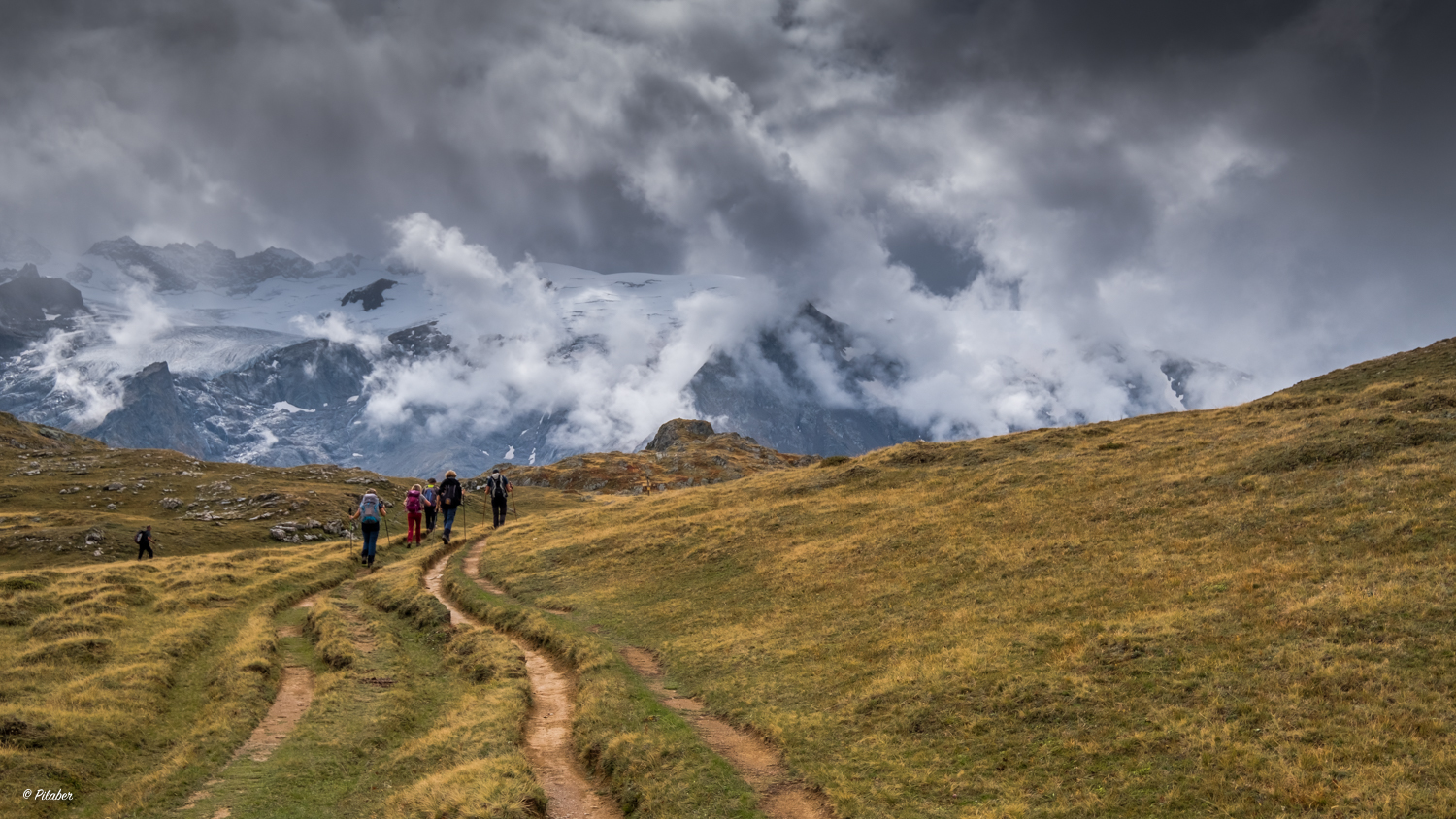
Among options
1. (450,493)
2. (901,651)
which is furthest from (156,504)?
(901,651)

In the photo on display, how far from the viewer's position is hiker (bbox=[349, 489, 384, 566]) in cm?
4497

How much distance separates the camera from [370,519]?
45156 mm

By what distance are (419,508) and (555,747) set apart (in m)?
40.1

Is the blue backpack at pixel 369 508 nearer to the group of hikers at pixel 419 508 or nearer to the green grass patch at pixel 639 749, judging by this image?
the group of hikers at pixel 419 508

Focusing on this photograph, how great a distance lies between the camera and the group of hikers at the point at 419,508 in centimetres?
4553

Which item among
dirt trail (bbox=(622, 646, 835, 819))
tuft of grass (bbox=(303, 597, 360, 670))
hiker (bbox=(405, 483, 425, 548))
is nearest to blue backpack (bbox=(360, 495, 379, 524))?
hiker (bbox=(405, 483, 425, 548))

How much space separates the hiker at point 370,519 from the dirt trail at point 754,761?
27.5m

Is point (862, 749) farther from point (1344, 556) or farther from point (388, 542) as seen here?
point (388, 542)

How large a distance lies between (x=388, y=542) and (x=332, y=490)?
4168 centimetres

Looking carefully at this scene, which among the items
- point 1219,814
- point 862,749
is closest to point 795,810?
point 862,749

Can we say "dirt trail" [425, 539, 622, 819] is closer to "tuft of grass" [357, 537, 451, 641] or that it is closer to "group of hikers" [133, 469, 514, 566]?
"tuft of grass" [357, 537, 451, 641]

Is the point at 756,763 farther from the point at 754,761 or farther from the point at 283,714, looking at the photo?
the point at 283,714

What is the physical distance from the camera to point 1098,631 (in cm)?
2055

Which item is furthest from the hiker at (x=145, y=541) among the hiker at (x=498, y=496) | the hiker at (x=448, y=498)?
the hiker at (x=498, y=496)
